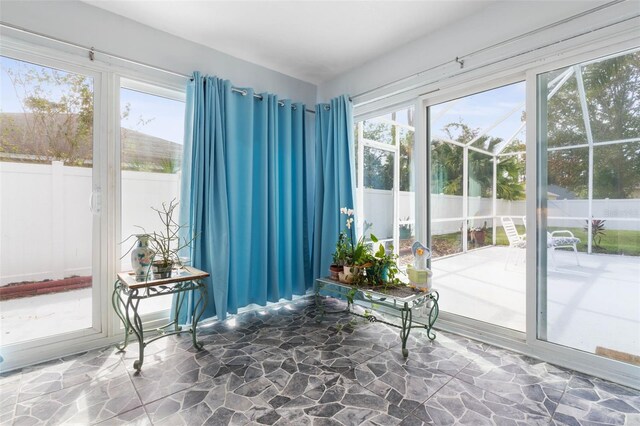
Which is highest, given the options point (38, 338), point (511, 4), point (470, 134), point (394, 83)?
point (511, 4)

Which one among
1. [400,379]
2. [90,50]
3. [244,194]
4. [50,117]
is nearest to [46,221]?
[50,117]

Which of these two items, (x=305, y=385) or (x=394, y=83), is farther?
(x=394, y=83)

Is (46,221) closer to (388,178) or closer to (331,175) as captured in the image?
(331,175)

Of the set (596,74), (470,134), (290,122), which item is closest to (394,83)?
(470,134)

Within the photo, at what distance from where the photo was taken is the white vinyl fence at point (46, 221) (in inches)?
80.2

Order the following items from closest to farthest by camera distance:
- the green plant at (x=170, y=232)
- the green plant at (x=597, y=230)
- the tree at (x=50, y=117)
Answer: the green plant at (x=597, y=230) → the tree at (x=50, y=117) → the green plant at (x=170, y=232)

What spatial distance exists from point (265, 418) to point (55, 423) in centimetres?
100

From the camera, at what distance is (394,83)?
288cm

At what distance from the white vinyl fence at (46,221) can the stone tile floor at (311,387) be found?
0.64 metres

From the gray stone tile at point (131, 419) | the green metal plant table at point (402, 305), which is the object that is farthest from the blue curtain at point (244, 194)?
the gray stone tile at point (131, 419)

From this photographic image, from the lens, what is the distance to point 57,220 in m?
2.20

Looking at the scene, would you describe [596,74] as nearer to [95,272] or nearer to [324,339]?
[324,339]

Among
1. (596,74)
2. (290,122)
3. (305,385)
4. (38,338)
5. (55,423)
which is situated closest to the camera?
(55,423)

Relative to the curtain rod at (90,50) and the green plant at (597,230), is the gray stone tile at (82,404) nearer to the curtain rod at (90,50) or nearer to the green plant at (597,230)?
the curtain rod at (90,50)
